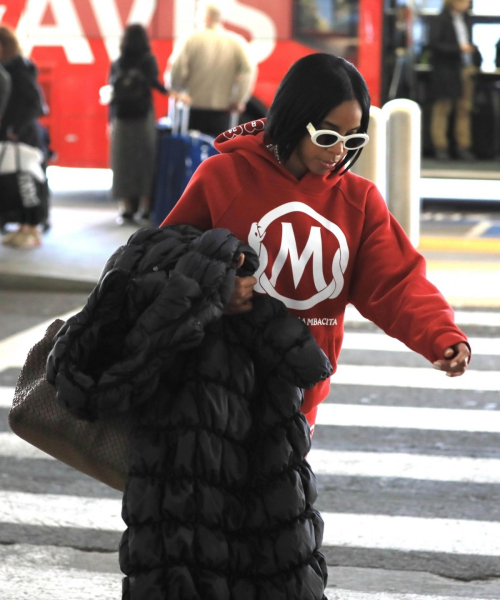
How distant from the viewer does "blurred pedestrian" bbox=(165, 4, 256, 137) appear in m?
11.6

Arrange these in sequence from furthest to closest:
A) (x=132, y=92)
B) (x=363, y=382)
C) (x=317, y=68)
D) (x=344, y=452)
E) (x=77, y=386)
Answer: (x=132, y=92), (x=363, y=382), (x=344, y=452), (x=317, y=68), (x=77, y=386)

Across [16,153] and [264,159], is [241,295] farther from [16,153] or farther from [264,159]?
[16,153]

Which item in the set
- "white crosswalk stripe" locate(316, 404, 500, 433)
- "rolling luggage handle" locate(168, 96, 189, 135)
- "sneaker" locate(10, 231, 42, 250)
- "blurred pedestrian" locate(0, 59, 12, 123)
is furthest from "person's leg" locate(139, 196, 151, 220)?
"white crosswalk stripe" locate(316, 404, 500, 433)

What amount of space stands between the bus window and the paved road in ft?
22.5

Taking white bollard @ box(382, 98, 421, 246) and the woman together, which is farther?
white bollard @ box(382, 98, 421, 246)

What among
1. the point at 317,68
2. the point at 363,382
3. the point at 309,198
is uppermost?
the point at 317,68

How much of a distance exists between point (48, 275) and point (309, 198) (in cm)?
682

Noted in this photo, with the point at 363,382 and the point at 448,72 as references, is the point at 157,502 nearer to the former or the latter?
the point at 363,382

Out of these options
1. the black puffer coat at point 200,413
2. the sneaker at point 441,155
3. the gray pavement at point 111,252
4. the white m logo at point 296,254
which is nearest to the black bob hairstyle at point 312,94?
the white m logo at point 296,254

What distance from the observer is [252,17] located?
44.1 feet

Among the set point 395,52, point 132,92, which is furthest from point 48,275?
point 395,52

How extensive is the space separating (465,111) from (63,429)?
11.5m

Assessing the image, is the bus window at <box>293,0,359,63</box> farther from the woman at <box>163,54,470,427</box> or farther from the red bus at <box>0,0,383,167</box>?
the woman at <box>163,54,470,427</box>

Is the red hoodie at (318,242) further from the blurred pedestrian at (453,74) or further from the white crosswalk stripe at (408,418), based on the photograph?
the blurred pedestrian at (453,74)
